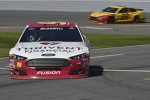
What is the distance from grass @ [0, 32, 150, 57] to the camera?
25.1m

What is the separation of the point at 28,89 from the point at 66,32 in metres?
3.30

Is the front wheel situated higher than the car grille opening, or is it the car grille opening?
the car grille opening

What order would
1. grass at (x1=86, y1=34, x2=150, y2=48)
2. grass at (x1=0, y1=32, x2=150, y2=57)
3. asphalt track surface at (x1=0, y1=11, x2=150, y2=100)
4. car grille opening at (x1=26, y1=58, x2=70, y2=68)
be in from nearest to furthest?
asphalt track surface at (x1=0, y1=11, x2=150, y2=100), car grille opening at (x1=26, y1=58, x2=70, y2=68), grass at (x1=0, y1=32, x2=150, y2=57), grass at (x1=86, y1=34, x2=150, y2=48)

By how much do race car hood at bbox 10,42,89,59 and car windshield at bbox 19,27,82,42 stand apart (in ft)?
1.84

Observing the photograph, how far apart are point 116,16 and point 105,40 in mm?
12023

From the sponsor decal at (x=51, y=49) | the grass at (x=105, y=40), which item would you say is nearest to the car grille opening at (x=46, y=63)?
the sponsor decal at (x=51, y=49)

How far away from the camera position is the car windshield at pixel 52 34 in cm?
1527

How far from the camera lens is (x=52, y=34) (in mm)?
15453

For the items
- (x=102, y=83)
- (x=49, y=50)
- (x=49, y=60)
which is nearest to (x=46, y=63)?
(x=49, y=60)

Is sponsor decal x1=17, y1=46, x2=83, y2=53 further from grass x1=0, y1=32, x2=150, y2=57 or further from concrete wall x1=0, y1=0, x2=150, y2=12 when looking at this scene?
concrete wall x1=0, y1=0, x2=150, y2=12

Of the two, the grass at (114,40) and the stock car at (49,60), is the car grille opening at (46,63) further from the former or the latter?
the grass at (114,40)

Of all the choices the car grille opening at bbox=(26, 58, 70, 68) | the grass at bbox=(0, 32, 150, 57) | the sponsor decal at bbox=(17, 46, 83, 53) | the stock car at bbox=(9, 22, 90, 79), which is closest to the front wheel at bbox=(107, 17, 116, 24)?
the grass at bbox=(0, 32, 150, 57)

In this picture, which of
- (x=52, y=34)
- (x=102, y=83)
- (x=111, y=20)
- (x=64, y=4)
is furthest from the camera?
(x=64, y=4)

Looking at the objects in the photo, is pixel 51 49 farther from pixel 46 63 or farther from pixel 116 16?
pixel 116 16
